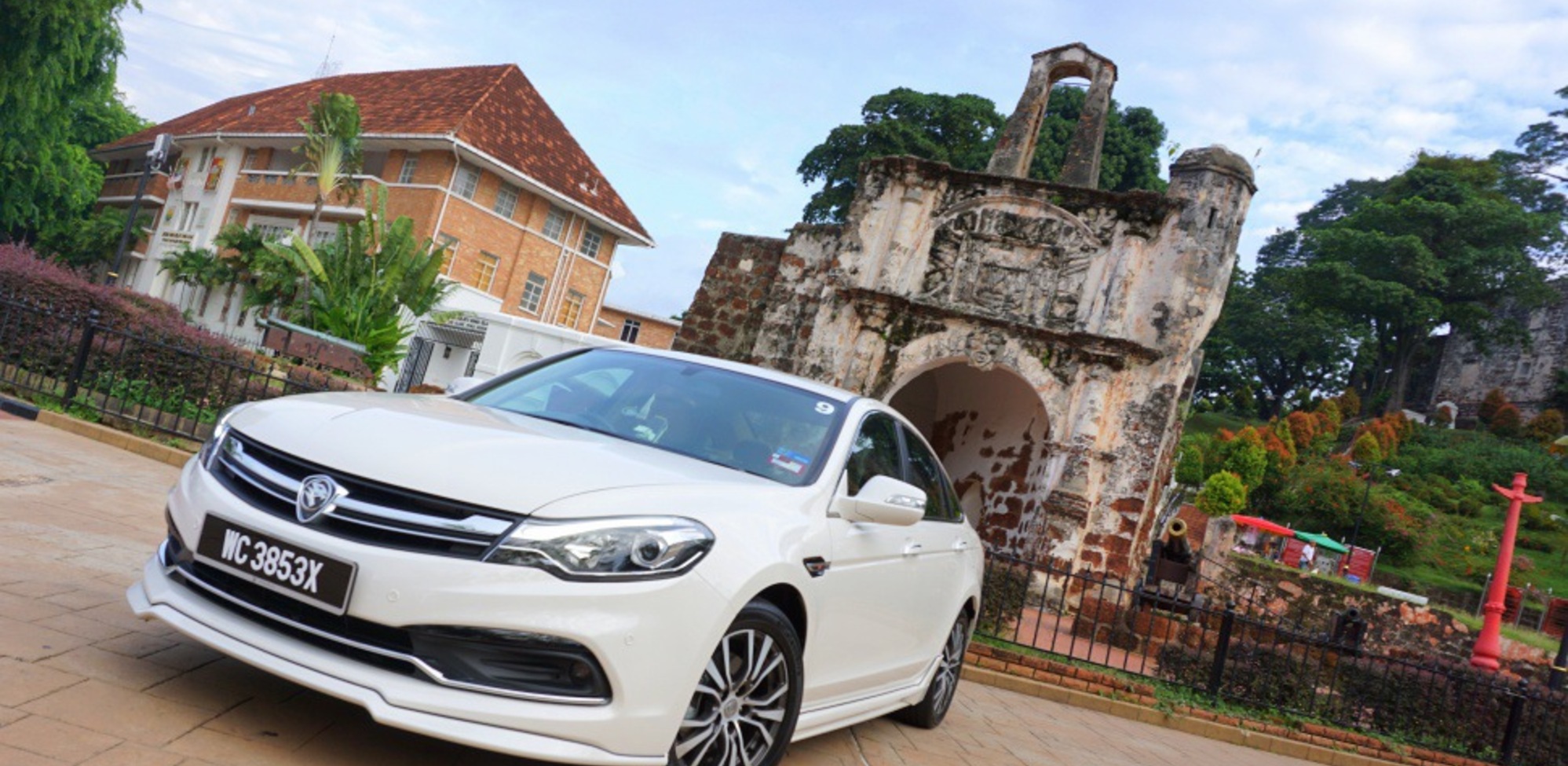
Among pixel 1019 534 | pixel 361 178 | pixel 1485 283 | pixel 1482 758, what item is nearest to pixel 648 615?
pixel 1482 758

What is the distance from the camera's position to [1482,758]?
10938 millimetres

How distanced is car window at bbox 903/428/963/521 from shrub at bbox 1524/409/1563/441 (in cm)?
5491

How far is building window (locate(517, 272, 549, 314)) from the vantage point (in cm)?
3672

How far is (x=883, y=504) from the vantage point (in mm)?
4191

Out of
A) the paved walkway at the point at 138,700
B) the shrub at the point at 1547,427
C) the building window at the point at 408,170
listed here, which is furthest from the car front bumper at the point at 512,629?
the shrub at the point at 1547,427

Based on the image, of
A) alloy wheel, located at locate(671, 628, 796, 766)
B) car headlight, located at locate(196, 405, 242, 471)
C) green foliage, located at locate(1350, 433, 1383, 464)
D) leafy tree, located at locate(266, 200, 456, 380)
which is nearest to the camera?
alloy wheel, located at locate(671, 628, 796, 766)

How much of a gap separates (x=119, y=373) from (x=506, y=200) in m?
24.2

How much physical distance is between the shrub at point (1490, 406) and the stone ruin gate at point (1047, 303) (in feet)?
161

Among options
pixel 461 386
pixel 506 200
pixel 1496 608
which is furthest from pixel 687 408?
pixel 506 200

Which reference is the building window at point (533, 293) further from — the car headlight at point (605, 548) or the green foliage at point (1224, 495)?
the car headlight at point (605, 548)

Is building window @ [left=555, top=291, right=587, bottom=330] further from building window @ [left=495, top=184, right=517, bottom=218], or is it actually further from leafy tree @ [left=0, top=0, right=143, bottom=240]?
leafy tree @ [left=0, top=0, right=143, bottom=240]

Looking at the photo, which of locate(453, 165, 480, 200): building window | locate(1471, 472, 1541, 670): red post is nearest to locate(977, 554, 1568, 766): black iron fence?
locate(1471, 472, 1541, 670): red post

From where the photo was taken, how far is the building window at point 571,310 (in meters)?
38.8

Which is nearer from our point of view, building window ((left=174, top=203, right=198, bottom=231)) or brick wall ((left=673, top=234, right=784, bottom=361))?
brick wall ((left=673, top=234, right=784, bottom=361))
